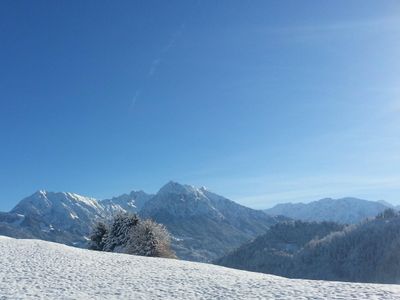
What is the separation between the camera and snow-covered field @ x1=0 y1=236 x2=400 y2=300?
22641 mm

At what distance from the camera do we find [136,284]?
26250mm

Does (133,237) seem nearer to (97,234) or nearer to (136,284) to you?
(97,234)

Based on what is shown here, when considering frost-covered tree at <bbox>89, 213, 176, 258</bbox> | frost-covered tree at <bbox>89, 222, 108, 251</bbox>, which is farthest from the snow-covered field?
frost-covered tree at <bbox>89, 222, 108, 251</bbox>

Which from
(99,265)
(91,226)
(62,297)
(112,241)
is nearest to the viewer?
(62,297)

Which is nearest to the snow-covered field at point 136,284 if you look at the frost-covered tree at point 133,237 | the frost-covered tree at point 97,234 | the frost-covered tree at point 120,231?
the frost-covered tree at point 133,237

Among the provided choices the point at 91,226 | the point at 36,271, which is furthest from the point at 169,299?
the point at 91,226

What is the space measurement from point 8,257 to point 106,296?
15.5m

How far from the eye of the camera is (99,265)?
3459cm

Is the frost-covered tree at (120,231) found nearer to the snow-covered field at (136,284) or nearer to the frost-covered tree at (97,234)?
the frost-covered tree at (97,234)

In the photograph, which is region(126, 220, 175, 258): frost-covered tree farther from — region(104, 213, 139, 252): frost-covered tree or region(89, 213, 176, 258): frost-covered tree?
region(104, 213, 139, 252): frost-covered tree

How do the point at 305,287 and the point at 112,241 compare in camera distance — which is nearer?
the point at 305,287

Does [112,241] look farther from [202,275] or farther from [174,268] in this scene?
[202,275]

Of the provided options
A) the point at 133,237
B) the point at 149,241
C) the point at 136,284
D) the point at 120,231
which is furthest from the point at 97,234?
the point at 136,284

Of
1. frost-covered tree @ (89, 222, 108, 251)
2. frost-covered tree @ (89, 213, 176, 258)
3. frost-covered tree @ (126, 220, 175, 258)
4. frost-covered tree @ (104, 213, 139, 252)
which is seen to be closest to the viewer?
frost-covered tree @ (126, 220, 175, 258)
